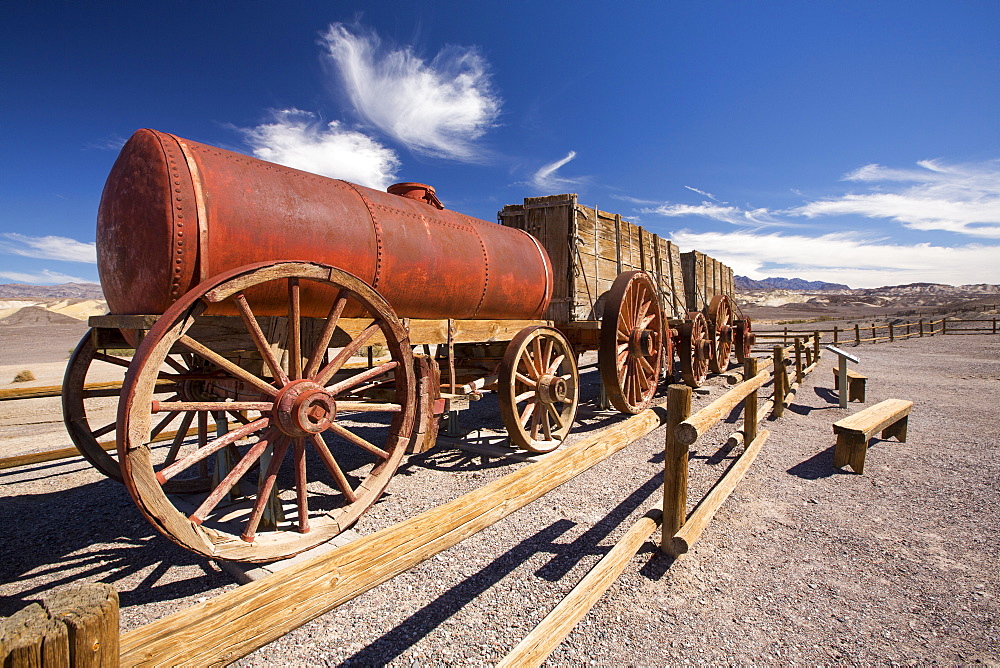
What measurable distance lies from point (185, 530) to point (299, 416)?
829 millimetres

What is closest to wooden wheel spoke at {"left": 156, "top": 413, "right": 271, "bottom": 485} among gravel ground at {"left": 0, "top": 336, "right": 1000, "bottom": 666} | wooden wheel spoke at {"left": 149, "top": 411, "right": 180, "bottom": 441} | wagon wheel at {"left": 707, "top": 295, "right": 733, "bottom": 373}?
gravel ground at {"left": 0, "top": 336, "right": 1000, "bottom": 666}

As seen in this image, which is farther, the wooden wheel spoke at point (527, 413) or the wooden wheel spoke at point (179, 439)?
the wooden wheel spoke at point (527, 413)

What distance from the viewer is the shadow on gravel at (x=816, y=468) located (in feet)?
16.9

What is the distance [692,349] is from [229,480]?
28.2 feet

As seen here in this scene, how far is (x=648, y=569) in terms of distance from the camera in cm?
330

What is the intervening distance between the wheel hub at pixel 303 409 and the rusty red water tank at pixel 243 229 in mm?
911

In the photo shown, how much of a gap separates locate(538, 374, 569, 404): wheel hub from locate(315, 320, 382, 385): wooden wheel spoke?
88.3 inches

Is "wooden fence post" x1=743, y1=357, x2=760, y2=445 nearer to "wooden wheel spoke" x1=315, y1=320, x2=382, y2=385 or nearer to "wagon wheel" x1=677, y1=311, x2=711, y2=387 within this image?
"wagon wheel" x1=677, y1=311, x2=711, y2=387

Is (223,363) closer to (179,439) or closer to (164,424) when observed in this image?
(179,439)

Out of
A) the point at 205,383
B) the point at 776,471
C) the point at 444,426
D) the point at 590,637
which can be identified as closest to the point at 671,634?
the point at 590,637

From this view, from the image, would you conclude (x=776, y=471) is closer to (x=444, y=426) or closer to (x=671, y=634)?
(x=671, y=634)

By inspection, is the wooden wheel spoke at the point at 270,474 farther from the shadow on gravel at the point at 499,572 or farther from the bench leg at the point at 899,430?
the bench leg at the point at 899,430

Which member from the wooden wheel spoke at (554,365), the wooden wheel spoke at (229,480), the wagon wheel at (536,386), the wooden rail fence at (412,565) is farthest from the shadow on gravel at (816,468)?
the wooden wheel spoke at (229,480)

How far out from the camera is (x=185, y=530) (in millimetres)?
2625
